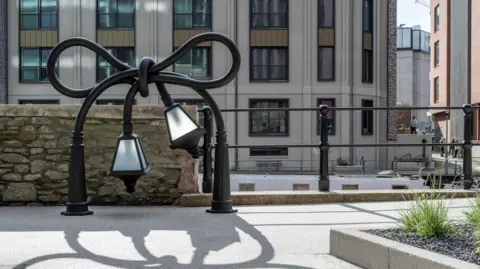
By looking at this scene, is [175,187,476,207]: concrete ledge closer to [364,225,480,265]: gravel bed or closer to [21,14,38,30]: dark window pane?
[364,225,480,265]: gravel bed

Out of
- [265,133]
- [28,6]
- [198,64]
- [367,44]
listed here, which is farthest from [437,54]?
[28,6]

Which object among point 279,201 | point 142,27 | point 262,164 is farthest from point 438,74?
point 279,201

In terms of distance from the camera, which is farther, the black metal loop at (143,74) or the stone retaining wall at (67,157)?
the stone retaining wall at (67,157)

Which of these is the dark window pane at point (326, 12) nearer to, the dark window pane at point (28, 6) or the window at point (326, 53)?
the window at point (326, 53)

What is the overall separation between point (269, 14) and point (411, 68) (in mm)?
47141

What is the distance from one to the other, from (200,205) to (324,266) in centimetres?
331

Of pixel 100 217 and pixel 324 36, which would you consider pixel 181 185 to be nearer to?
pixel 100 217

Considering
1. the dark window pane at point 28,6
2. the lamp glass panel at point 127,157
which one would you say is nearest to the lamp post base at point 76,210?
the lamp glass panel at point 127,157

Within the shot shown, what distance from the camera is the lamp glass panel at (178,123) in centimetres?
599

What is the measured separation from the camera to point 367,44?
3531 cm

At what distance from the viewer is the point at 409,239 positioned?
4453 millimetres

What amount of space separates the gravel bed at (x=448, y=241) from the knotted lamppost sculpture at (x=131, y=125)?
2.35 meters

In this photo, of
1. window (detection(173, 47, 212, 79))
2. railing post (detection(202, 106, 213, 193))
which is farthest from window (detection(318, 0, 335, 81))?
railing post (detection(202, 106, 213, 193))

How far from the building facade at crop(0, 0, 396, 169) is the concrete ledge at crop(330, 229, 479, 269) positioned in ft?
92.9
